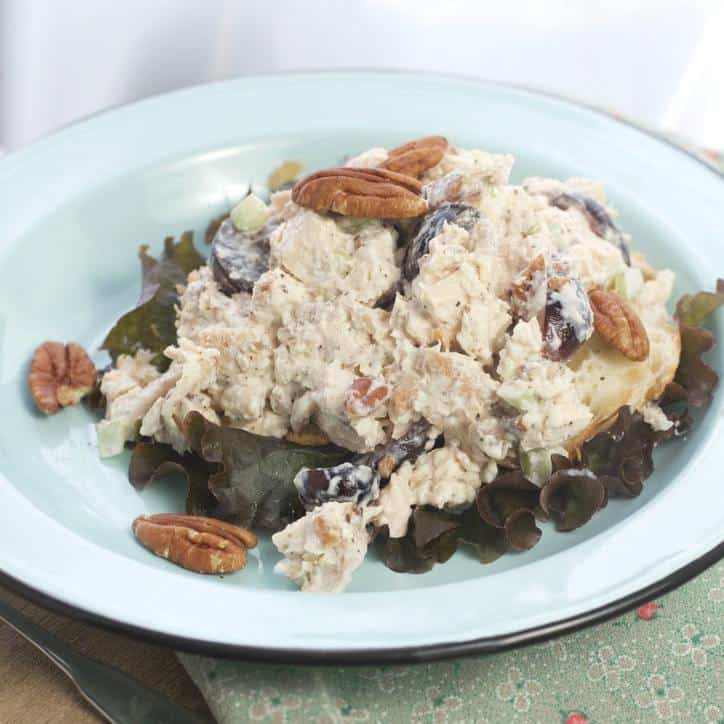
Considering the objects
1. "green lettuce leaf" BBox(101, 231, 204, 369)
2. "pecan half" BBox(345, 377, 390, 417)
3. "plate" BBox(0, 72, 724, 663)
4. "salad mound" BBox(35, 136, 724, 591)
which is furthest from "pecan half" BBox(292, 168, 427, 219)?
"plate" BBox(0, 72, 724, 663)

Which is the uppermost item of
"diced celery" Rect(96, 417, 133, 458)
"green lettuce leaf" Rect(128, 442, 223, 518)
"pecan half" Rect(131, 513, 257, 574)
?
"pecan half" Rect(131, 513, 257, 574)

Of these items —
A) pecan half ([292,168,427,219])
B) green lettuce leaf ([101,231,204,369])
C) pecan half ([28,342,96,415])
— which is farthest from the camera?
green lettuce leaf ([101,231,204,369])

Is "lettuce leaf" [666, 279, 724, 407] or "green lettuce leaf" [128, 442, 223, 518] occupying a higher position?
"lettuce leaf" [666, 279, 724, 407]

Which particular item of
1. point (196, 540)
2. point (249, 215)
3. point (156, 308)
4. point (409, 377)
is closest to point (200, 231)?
point (156, 308)

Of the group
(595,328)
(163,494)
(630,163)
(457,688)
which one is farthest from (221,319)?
(630,163)

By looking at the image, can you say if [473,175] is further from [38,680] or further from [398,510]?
[38,680]

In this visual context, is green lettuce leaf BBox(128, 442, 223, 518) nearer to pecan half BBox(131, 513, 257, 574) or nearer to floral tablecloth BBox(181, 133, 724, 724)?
pecan half BBox(131, 513, 257, 574)

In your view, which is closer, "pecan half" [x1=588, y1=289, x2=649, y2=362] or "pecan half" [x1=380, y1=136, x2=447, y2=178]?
"pecan half" [x1=588, y1=289, x2=649, y2=362]
